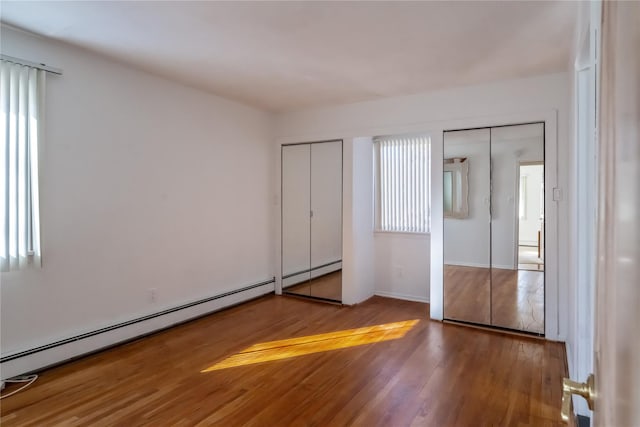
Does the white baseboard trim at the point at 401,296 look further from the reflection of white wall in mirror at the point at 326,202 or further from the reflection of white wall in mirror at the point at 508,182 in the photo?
the reflection of white wall in mirror at the point at 508,182

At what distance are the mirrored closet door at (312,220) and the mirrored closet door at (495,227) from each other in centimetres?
139

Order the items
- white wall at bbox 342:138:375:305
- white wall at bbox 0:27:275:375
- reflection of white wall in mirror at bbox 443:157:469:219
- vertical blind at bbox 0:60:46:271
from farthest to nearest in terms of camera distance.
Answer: white wall at bbox 342:138:375:305
reflection of white wall in mirror at bbox 443:157:469:219
white wall at bbox 0:27:275:375
vertical blind at bbox 0:60:46:271

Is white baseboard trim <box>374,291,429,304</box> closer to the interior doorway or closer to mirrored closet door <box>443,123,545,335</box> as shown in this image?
mirrored closet door <box>443,123,545,335</box>

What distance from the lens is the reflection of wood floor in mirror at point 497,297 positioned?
142 inches

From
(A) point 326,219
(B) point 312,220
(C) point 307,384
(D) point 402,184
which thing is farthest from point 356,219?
(C) point 307,384

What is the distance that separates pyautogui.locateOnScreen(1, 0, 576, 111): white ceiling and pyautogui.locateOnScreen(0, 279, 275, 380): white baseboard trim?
2324 mm

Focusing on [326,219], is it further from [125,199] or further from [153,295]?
[125,199]

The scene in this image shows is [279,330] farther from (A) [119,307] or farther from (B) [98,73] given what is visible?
(B) [98,73]

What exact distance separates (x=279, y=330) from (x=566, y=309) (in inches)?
107

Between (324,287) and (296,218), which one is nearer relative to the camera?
(324,287)

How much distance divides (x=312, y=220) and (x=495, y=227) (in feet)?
7.28

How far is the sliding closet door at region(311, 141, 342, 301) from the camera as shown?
4.74m

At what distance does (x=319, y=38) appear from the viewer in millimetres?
2744

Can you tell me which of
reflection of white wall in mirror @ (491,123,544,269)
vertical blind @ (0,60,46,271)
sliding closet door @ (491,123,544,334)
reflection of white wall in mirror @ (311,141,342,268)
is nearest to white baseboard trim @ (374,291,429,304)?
reflection of white wall in mirror @ (311,141,342,268)
